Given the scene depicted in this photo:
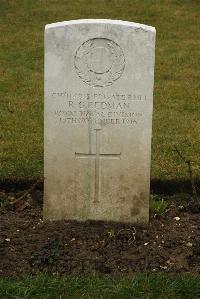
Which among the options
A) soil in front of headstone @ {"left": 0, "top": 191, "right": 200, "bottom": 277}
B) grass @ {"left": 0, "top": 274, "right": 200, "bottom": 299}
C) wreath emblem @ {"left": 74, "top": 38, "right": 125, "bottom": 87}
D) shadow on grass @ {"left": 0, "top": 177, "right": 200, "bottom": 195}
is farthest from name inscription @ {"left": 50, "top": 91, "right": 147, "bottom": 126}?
grass @ {"left": 0, "top": 274, "right": 200, "bottom": 299}

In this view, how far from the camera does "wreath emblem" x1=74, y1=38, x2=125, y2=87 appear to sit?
15.2ft

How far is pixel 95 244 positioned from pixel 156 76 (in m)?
5.49

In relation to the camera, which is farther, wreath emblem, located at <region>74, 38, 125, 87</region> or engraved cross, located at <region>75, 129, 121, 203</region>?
engraved cross, located at <region>75, 129, 121, 203</region>

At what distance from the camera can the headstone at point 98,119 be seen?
182 inches

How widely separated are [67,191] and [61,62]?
0.96 metres

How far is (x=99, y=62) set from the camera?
4680mm

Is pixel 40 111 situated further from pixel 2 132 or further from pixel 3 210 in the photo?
pixel 3 210

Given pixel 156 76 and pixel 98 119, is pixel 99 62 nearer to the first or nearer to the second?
pixel 98 119

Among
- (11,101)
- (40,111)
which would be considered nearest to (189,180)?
(40,111)

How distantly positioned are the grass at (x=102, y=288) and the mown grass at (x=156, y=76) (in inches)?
73.9

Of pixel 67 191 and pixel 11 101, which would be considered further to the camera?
pixel 11 101

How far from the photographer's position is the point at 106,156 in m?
4.85

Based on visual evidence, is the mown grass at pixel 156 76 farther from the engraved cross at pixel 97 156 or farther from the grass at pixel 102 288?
the grass at pixel 102 288

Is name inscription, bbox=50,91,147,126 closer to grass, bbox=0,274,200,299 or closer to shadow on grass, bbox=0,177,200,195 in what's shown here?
shadow on grass, bbox=0,177,200,195
